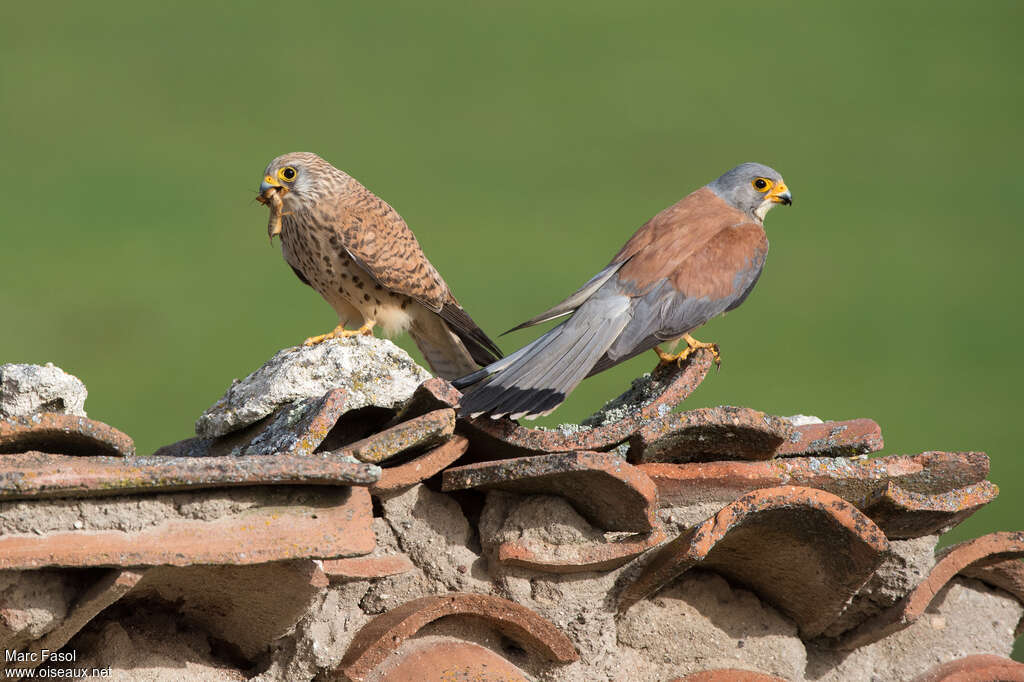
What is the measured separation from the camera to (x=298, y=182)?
441 centimetres

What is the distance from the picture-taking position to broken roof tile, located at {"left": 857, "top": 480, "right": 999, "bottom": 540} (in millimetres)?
2807

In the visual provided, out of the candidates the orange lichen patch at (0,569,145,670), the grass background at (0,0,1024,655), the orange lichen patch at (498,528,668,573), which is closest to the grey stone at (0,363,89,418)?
the orange lichen patch at (0,569,145,670)

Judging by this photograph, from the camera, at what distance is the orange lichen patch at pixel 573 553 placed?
8.42ft

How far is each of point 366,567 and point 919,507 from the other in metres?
1.09

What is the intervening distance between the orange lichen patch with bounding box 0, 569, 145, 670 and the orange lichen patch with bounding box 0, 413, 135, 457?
0.88 ft

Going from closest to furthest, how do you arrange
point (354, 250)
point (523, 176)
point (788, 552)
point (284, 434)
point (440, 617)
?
point (440, 617) < point (284, 434) < point (788, 552) < point (354, 250) < point (523, 176)

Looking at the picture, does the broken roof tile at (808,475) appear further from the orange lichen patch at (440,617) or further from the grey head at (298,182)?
the grey head at (298,182)

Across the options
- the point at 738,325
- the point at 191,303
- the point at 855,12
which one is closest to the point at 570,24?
the point at 855,12

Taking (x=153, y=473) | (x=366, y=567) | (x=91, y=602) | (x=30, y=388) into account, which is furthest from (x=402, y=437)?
(x=30, y=388)

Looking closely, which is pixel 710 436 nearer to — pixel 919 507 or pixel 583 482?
pixel 583 482

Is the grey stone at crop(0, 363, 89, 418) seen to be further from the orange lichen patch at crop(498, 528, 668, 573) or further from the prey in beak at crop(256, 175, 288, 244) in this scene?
the prey in beak at crop(256, 175, 288, 244)

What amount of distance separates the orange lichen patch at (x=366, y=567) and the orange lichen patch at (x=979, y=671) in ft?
4.05

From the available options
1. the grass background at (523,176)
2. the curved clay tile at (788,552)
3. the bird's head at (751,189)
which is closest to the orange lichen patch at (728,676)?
the curved clay tile at (788,552)

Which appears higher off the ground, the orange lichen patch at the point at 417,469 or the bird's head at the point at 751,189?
the bird's head at the point at 751,189
